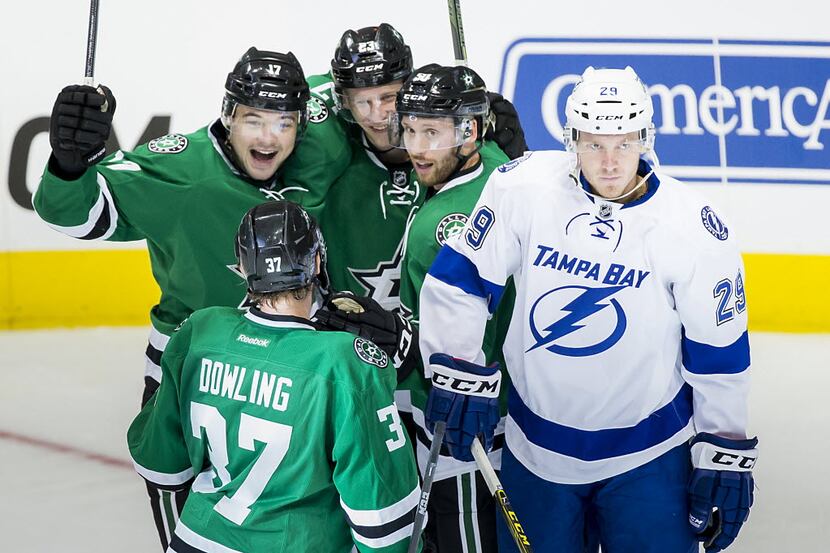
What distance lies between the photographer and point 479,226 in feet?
8.35

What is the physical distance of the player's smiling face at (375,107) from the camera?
311 cm

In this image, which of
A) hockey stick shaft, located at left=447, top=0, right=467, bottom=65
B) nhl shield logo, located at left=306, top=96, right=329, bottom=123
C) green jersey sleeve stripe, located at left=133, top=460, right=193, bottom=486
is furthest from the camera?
hockey stick shaft, located at left=447, top=0, right=467, bottom=65

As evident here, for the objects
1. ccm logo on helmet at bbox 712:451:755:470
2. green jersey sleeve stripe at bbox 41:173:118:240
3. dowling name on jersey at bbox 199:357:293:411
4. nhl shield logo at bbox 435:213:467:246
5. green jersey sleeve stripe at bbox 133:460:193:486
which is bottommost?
ccm logo on helmet at bbox 712:451:755:470

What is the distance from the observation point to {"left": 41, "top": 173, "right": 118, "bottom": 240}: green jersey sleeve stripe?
111 inches

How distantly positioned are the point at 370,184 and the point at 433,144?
40 centimetres

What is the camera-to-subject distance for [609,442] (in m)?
2.55

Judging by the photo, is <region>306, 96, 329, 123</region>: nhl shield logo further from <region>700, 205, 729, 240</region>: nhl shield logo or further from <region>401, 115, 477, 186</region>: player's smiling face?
<region>700, 205, 729, 240</region>: nhl shield logo

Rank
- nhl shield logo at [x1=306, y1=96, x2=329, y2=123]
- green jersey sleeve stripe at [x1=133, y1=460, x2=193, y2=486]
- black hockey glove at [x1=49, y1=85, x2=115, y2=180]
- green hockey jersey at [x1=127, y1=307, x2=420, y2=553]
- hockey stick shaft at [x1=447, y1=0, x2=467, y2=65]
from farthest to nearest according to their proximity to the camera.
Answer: hockey stick shaft at [x1=447, y1=0, x2=467, y2=65]
nhl shield logo at [x1=306, y1=96, x2=329, y2=123]
black hockey glove at [x1=49, y1=85, x2=115, y2=180]
green jersey sleeve stripe at [x1=133, y1=460, x2=193, y2=486]
green hockey jersey at [x1=127, y1=307, x2=420, y2=553]

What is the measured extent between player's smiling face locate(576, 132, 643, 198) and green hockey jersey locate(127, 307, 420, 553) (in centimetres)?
59

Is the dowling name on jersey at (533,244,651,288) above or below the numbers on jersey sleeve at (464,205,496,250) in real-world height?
below

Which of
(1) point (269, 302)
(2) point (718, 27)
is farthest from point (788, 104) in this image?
(1) point (269, 302)

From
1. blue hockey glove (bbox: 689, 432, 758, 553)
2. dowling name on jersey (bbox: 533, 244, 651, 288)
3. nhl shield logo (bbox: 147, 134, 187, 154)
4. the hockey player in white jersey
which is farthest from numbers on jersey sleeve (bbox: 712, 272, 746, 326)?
nhl shield logo (bbox: 147, 134, 187, 154)

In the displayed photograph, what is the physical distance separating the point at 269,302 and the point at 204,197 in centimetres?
85

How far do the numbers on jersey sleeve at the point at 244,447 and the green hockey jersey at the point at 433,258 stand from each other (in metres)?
0.77
